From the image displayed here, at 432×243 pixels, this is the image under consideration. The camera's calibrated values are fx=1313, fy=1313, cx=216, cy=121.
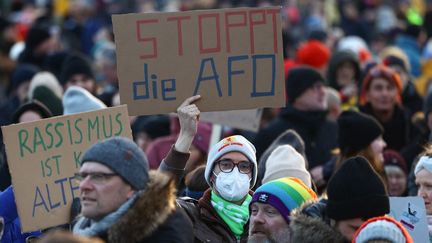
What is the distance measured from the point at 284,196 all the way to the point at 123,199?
4.26 ft

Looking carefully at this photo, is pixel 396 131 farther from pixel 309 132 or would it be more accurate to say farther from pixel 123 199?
pixel 123 199

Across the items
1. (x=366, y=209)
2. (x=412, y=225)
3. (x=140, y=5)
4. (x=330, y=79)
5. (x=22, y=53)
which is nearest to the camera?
(x=366, y=209)

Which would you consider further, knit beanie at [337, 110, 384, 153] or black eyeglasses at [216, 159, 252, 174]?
knit beanie at [337, 110, 384, 153]

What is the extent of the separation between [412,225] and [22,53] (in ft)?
33.5

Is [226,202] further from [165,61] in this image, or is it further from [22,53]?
[22,53]

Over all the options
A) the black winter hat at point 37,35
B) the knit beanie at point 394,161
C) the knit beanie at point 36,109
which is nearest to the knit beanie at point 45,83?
the knit beanie at point 36,109

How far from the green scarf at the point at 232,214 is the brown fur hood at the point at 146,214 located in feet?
3.99

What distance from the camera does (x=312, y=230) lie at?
6.40 meters

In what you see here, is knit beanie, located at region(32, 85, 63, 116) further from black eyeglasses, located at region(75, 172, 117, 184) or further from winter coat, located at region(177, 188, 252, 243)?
black eyeglasses, located at region(75, 172, 117, 184)

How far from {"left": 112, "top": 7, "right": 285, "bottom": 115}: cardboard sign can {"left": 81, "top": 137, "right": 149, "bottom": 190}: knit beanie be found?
5.44 feet

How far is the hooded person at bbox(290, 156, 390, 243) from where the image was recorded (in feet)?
21.0

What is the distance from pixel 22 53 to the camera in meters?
16.6

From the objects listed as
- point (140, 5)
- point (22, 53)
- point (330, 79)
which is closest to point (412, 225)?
point (330, 79)

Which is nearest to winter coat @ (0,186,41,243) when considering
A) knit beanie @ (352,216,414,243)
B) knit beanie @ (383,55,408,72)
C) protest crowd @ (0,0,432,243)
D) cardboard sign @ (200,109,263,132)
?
protest crowd @ (0,0,432,243)
